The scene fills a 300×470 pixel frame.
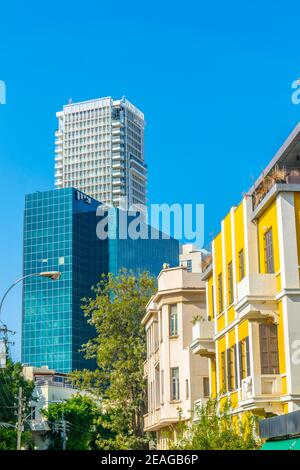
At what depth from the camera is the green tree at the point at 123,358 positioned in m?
62.3

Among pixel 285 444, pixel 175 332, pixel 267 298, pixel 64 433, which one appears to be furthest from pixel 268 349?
pixel 64 433

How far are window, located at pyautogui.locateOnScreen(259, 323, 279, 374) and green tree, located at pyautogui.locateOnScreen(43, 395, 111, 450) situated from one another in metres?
72.7

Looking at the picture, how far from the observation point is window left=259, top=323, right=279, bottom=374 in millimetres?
28453

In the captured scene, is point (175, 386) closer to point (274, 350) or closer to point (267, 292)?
point (274, 350)

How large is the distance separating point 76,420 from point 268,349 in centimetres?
7506

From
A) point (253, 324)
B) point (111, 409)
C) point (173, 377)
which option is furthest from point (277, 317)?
point (111, 409)

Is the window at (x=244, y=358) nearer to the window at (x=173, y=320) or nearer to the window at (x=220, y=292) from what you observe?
the window at (x=220, y=292)

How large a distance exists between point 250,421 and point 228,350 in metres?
6.96

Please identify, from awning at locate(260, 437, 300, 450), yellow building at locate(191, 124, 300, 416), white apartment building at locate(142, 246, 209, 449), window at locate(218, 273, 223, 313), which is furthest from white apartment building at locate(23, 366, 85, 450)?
awning at locate(260, 437, 300, 450)

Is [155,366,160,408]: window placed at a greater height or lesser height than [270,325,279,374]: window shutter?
greater

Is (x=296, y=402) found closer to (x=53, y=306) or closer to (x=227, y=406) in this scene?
(x=227, y=406)

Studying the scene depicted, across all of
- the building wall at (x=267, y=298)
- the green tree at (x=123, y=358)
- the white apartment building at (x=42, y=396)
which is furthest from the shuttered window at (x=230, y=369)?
the white apartment building at (x=42, y=396)

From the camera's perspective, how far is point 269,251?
29.6 meters

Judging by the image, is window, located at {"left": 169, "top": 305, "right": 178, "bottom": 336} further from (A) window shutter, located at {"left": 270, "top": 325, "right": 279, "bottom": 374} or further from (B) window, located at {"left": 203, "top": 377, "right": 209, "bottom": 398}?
(A) window shutter, located at {"left": 270, "top": 325, "right": 279, "bottom": 374}
